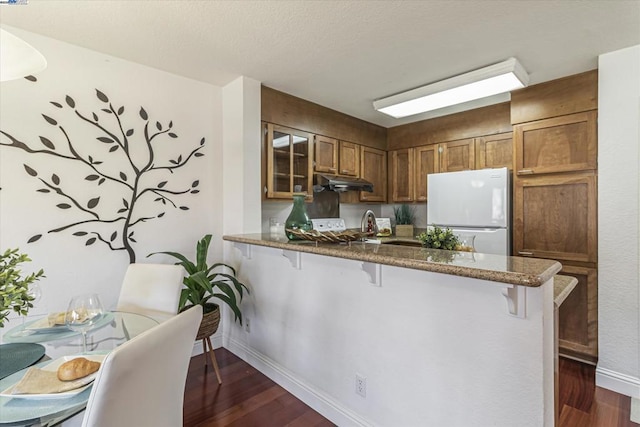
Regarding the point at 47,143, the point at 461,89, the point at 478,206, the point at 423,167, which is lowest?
the point at 478,206

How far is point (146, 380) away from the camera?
0.88m

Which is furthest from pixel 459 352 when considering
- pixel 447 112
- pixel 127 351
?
pixel 447 112

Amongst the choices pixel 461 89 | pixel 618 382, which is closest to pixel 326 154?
pixel 461 89

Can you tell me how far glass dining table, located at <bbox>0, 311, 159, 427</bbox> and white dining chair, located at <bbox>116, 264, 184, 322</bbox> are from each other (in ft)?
0.67

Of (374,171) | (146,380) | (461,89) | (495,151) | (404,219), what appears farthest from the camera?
(404,219)

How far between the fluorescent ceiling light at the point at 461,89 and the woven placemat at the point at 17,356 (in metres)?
2.99

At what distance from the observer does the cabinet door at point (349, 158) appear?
3.63m

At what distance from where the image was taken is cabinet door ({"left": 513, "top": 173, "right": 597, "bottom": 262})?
8.09 ft

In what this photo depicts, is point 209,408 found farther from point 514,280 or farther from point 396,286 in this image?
point 514,280

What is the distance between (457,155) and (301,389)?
294cm

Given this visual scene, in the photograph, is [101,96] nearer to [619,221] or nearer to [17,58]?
[17,58]

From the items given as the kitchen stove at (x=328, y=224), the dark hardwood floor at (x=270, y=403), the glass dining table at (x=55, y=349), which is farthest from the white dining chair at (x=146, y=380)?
the kitchen stove at (x=328, y=224)

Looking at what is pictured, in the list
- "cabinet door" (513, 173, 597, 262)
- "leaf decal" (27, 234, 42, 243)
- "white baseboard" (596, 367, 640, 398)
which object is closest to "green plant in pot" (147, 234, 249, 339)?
"leaf decal" (27, 234, 42, 243)

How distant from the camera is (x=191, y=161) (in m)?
2.72
